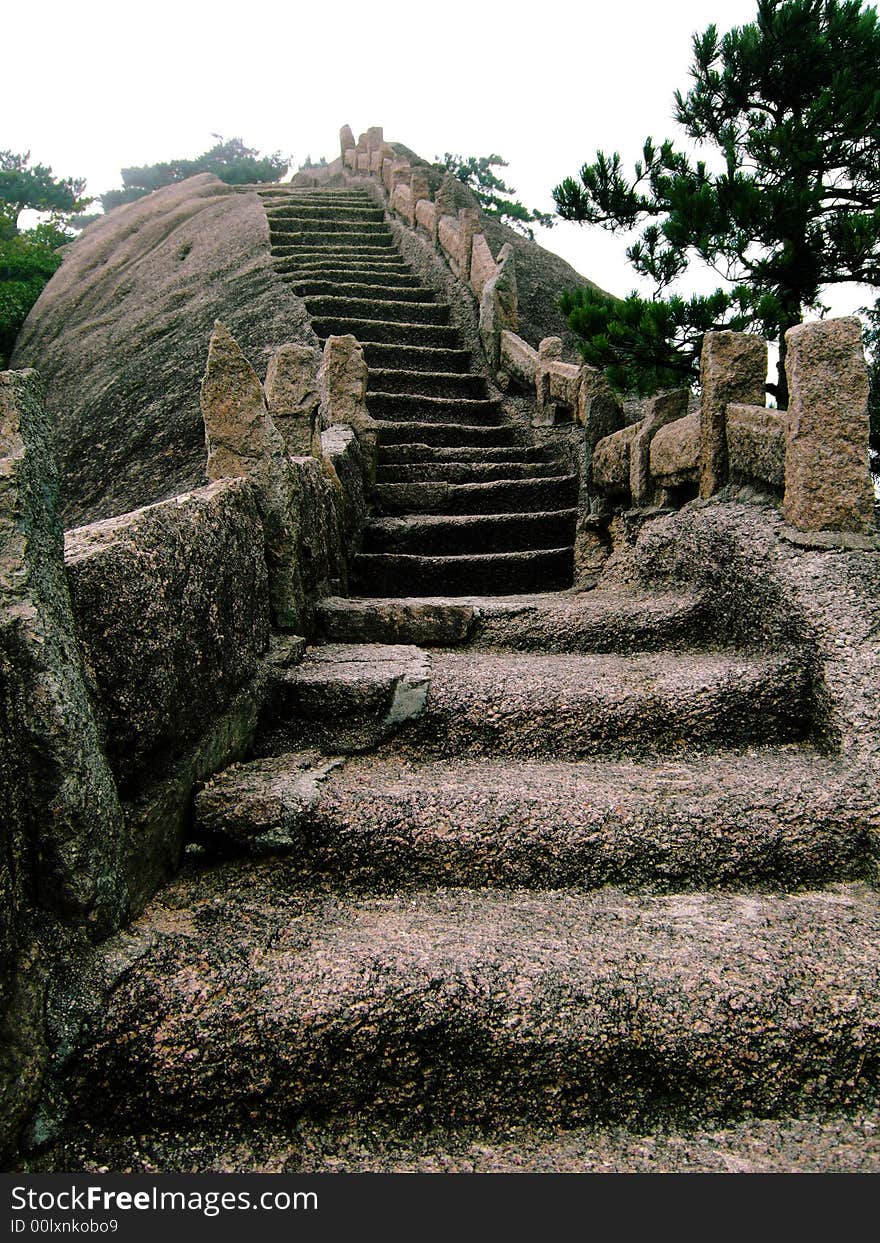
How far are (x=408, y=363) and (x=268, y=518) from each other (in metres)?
5.38

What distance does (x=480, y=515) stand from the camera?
17.0ft

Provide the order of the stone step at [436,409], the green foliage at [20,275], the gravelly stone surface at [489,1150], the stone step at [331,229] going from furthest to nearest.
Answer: the green foliage at [20,275], the stone step at [331,229], the stone step at [436,409], the gravelly stone surface at [489,1150]

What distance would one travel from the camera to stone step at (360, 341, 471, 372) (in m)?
7.96

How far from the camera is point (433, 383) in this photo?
7.57 m

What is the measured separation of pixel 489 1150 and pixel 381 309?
8.86 metres

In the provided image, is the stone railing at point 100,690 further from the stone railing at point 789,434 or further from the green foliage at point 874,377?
the green foliage at point 874,377

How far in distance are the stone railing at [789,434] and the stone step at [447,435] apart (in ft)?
8.35

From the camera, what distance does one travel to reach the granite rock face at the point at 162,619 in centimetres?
185

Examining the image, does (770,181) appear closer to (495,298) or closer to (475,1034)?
(495,298)

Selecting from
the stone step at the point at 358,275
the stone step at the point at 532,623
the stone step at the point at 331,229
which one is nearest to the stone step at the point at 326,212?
the stone step at the point at 331,229

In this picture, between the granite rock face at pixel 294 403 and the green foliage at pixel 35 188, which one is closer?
Answer: the granite rock face at pixel 294 403

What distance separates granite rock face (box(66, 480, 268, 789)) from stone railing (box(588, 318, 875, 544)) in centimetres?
188

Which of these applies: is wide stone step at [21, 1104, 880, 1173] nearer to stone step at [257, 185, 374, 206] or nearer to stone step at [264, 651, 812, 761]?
stone step at [264, 651, 812, 761]

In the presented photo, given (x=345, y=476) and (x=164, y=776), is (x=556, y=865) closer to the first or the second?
(x=164, y=776)
